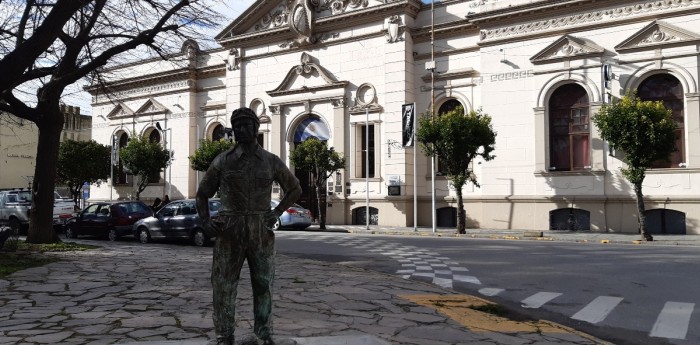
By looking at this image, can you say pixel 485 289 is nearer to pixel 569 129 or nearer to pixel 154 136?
pixel 569 129

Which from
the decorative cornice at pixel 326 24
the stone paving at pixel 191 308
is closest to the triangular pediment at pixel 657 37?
the decorative cornice at pixel 326 24

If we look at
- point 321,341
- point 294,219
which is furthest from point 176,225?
point 321,341

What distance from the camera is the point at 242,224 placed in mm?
4320

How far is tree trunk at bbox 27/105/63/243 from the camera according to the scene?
47.0 feet

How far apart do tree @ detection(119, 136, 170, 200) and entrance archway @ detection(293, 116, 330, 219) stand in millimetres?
8367

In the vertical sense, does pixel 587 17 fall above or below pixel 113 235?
above

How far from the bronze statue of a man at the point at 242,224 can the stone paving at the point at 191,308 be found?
0.73 m

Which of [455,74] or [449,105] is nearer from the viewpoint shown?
[455,74]

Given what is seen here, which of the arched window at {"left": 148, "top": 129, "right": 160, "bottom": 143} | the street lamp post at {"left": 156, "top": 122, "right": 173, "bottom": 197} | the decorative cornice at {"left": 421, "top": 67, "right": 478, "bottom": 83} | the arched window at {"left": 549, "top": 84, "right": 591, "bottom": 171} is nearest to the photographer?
the arched window at {"left": 549, "top": 84, "right": 591, "bottom": 171}

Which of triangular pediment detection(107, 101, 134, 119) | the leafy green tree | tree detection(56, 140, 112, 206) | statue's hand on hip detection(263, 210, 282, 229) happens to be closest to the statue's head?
statue's hand on hip detection(263, 210, 282, 229)

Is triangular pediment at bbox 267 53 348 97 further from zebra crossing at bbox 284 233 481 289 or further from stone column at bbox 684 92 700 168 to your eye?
stone column at bbox 684 92 700 168

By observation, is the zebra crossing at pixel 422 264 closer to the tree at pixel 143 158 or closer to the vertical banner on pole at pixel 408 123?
the vertical banner on pole at pixel 408 123

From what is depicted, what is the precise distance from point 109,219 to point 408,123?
40.3ft

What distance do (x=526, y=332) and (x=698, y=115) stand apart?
700 inches
